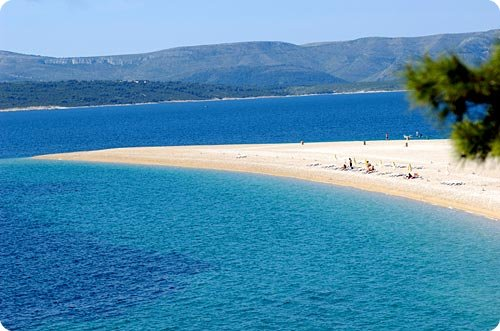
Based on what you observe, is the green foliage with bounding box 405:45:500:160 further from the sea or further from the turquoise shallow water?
the turquoise shallow water

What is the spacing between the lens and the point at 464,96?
399 inches

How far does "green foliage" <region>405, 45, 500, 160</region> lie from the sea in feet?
1.33

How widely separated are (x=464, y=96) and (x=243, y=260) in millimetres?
25056

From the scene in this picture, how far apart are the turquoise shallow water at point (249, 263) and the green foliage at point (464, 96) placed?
15947 mm

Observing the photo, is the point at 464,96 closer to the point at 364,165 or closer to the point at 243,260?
the point at 243,260

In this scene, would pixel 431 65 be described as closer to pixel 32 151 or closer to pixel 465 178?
pixel 465 178

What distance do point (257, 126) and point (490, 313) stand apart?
11932cm

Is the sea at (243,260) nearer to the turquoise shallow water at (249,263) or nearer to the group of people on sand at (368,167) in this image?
the turquoise shallow water at (249,263)

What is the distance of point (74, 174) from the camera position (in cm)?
7462

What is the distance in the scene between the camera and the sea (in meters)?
26.6

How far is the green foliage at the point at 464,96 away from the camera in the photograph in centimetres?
995

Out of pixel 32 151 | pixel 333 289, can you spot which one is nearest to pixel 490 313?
pixel 333 289

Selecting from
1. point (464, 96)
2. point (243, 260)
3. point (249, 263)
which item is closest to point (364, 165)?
point (243, 260)

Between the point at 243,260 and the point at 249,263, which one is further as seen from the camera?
the point at 243,260
